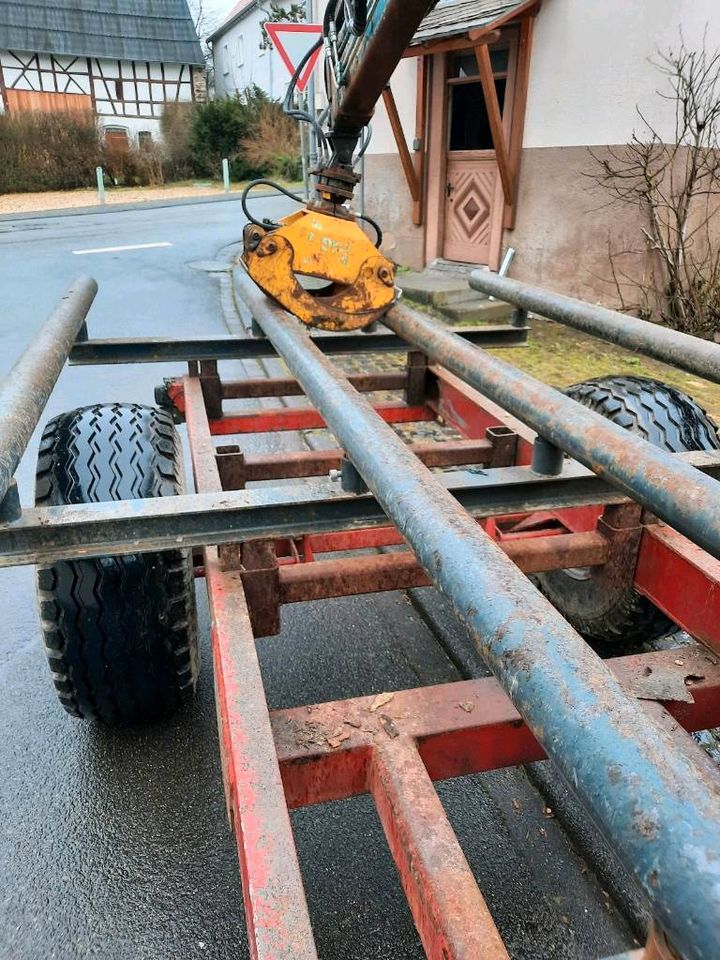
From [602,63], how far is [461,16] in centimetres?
205

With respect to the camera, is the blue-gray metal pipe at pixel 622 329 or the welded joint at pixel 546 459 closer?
the welded joint at pixel 546 459

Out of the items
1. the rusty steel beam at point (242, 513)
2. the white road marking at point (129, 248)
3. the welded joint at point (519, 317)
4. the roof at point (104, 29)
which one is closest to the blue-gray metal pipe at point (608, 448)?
the rusty steel beam at point (242, 513)

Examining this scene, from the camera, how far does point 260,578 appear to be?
2.18m

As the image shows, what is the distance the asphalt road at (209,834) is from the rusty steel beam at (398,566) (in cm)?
77

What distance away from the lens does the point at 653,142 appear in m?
8.20

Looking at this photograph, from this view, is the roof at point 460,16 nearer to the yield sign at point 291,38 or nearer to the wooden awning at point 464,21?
the wooden awning at point 464,21

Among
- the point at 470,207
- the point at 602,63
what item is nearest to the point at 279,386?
the point at 602,63

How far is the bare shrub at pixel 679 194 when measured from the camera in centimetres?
765

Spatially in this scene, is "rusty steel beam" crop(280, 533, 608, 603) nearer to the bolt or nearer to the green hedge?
the bolt

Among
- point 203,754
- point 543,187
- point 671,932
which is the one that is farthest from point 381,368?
point 671,932

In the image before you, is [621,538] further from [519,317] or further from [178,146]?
[178,146]

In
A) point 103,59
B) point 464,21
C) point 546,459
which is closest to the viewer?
point 546,459

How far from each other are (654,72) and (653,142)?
665mm

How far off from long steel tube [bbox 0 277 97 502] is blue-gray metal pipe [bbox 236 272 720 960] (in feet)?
2.65
